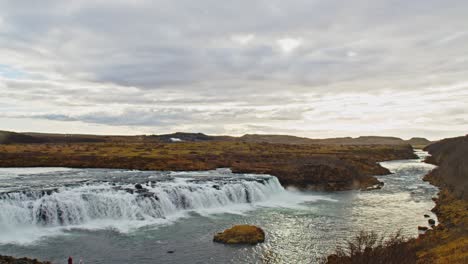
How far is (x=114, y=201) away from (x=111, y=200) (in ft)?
0.99

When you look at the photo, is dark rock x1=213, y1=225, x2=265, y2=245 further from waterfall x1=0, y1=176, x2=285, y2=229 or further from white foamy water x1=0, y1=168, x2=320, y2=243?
waterfall x1=0, y1=176, x2=285, y2=229

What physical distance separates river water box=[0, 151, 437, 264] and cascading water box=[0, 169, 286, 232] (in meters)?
0.09

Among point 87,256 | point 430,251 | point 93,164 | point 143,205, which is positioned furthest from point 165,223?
point 93,164

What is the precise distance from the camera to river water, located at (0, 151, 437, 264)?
27406mm

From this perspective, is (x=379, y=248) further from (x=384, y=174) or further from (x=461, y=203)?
(x=384, y=174)

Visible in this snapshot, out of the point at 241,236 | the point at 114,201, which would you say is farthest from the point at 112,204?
the point at 241,236

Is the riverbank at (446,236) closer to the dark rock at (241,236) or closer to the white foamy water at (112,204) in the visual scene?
the dark rock at (241,236)

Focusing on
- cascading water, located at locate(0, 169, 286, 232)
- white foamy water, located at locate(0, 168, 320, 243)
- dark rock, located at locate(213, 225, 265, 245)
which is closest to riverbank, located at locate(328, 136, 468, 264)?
dark rock, located at locate(213, 225, 265, 245)

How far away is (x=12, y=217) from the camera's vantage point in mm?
33688

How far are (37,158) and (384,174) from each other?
69357 mm

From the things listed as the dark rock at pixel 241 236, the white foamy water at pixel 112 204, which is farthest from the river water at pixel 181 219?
the dark rock at pixel 241 236

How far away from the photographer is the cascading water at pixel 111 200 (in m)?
34.8

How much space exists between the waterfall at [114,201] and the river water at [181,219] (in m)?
0.09

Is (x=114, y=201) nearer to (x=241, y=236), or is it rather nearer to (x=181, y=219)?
(x=181, y=219)
